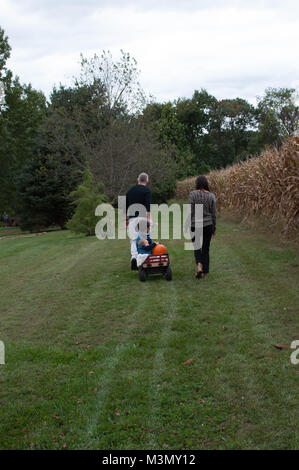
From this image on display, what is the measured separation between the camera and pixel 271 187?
39.5ft

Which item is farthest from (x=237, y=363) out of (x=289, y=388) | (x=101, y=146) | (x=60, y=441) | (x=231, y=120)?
(x=231, y=120)

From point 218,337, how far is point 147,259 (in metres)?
3.37

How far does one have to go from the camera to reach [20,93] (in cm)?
3816

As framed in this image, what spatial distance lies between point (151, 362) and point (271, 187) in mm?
8587

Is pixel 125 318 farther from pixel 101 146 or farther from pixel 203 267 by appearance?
pixel 101 146

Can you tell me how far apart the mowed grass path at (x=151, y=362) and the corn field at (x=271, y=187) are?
5.49ft

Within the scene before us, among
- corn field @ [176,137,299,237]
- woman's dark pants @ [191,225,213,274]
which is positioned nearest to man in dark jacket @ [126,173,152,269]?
woman's dark pants @ [191,225,213,274]

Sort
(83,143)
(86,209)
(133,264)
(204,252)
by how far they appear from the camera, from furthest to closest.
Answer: (83,143), (86,209), (133,264), (204,252)

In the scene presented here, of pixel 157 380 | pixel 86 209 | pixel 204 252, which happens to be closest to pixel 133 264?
pixel 204 252

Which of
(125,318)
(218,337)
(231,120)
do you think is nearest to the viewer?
(218,337)

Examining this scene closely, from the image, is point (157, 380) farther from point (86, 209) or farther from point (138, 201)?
point (86, 209)

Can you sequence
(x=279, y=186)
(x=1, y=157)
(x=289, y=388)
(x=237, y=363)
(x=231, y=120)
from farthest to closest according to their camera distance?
(x=231, y=120) < (x=1, y=157) < (x=279, y=186) < (x=237, y=363) < (x=289, y=388)

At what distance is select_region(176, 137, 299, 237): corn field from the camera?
968cm

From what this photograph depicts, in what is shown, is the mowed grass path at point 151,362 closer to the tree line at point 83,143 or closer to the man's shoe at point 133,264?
the man's shoe at point 133,264
